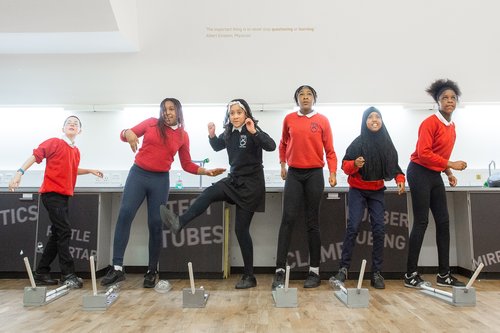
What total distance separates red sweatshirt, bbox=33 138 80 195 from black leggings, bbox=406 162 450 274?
8.34 ft

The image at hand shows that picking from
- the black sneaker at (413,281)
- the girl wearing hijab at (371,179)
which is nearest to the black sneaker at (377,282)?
the girl wearing hijab at (371,179)

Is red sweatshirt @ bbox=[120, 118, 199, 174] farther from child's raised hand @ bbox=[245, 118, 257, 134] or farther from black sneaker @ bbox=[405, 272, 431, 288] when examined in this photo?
black sneaker @ bbox=[405, 272, 431, 288]

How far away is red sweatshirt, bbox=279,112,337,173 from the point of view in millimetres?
2436

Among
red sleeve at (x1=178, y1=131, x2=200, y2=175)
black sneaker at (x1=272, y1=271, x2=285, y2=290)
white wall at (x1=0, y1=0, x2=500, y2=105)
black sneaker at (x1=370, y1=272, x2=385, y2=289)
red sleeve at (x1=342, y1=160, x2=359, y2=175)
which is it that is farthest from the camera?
white wall at (x1=0, y1=0, x2=500, y2=105)

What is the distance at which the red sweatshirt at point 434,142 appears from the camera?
237 cm

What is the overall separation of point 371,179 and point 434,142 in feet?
1.70

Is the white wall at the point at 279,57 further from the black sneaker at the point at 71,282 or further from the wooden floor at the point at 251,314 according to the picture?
the wooden floor at the point at 251,314

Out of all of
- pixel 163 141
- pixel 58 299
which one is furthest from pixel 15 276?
pixel 163 141

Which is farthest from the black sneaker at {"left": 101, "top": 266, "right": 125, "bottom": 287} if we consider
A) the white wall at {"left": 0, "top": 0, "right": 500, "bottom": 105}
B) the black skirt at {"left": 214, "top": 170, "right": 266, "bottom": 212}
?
the white wall at {"left": 0, "top": 0, "right": 500, "bottom": 105}

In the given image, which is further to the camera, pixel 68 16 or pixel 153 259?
pixel 68 16

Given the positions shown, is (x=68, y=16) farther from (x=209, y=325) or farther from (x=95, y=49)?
(x=209, y=325)

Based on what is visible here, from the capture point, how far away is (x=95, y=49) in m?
3.29

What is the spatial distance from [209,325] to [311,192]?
3.79 feet

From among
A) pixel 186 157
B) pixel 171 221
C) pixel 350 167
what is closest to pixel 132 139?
pixel 186 157
